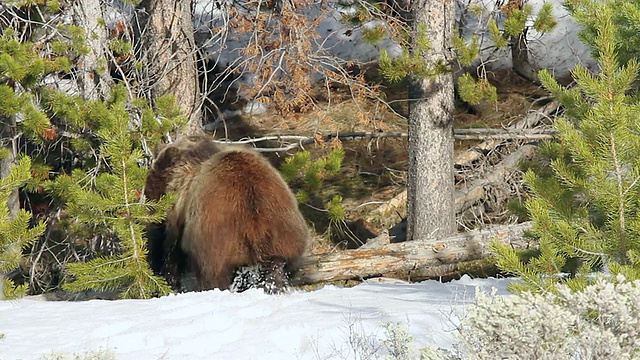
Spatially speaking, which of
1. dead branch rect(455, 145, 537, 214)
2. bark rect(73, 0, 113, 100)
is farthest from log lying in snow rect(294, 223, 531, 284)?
bark rect(73, 0, 113, 100)

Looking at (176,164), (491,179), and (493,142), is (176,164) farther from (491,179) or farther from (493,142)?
(493,142)

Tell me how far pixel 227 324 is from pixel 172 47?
20.2 ft

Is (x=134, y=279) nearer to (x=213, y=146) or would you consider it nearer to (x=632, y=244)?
(x=213, y=146)

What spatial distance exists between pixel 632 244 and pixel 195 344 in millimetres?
2655

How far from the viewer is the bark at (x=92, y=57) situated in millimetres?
9711

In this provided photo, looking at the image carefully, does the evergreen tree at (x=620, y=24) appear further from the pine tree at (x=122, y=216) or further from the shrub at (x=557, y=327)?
the pine tree at (x=122, y=216)

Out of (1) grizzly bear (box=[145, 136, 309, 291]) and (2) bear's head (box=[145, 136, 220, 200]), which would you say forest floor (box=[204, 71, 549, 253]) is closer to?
(2) bear's head (box=[145, 136, 220, 200])

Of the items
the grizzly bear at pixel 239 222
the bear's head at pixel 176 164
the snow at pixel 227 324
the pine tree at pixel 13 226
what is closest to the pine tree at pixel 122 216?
the bear's head at pixel 176 164

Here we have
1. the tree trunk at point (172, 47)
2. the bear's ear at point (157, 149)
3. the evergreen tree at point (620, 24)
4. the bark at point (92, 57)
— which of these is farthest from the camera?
the tree trunk at point (172, 47)

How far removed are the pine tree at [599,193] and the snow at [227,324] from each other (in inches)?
26.5

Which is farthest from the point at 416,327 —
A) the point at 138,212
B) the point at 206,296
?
the point at 138,212

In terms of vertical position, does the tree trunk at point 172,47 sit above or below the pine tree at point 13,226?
above

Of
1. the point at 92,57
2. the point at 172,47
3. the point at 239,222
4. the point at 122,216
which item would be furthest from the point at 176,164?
the point at 172,47

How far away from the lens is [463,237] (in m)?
9.41
